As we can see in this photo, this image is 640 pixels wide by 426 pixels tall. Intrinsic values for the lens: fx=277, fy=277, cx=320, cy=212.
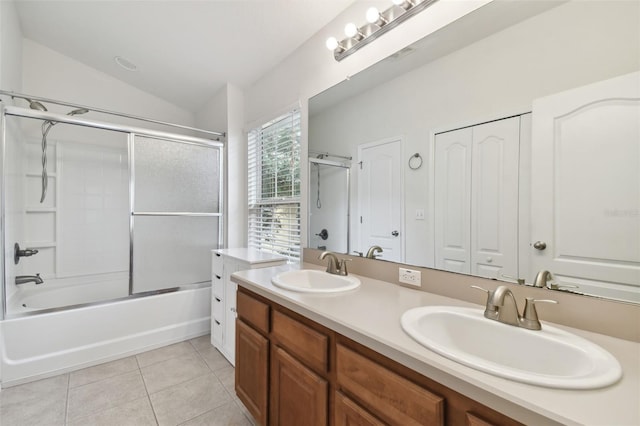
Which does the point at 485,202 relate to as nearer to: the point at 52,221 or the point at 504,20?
the point at 504,20

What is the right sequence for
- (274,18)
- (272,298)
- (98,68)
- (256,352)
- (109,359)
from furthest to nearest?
1. (98,68)
2. (109,359)
3. (274,18)
4. (256,352)
5. (272,298)

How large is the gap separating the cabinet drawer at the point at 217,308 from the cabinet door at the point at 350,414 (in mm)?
1688

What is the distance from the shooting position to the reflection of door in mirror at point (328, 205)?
181 cm

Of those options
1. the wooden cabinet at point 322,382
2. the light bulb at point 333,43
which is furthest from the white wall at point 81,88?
the wooden cabinet at point 322,382

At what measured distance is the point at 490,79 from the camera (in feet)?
3.62

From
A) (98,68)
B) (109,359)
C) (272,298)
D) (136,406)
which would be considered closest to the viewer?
(272,298)

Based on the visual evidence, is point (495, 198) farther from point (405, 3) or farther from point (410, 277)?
point (405, 3)

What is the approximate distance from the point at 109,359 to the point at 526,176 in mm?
3105

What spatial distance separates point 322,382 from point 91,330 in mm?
2243

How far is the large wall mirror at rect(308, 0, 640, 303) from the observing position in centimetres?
83

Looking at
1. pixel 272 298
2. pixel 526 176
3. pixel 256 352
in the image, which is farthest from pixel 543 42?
pixel 256 352

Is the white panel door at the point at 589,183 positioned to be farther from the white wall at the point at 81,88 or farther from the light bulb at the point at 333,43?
the white wall at the point at 81,88

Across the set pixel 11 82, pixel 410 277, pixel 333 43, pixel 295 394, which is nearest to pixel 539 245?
pixel 410 277

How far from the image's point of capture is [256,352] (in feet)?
4.67
